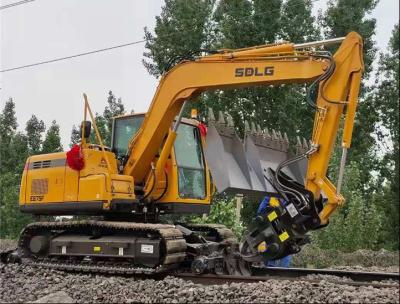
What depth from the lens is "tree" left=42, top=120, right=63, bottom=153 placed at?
71.1 feet

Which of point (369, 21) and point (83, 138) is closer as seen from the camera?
point (83, 138)

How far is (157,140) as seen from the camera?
866 centimetres

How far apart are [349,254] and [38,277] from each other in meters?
4.90

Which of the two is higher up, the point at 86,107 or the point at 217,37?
the point at 217,37

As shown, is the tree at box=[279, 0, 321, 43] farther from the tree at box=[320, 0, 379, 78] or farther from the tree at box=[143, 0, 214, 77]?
the tree at box=[320, 0, 379, 78]

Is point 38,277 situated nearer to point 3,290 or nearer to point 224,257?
point 3,290

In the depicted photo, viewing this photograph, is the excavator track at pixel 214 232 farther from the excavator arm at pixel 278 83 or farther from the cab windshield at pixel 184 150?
the excavator arm at pixel 278 83

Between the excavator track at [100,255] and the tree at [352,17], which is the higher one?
the tree at [352,17]

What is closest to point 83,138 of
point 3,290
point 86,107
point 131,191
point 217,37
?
point 86,107

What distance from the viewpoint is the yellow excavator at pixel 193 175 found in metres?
7.12

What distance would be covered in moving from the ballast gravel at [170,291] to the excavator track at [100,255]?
29 centimetres

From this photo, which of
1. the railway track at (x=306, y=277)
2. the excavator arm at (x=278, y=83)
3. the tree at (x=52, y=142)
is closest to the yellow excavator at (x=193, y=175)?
the excavator arm at (x=278, y=83)

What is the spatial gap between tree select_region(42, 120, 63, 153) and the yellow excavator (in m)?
12.4

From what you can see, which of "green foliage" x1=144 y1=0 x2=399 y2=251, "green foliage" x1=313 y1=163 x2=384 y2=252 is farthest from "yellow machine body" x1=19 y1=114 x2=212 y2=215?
"green foliage" x1=144 y1=0 x2=399 y2=251
